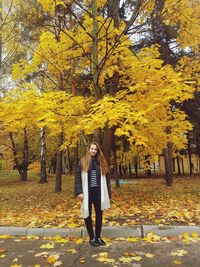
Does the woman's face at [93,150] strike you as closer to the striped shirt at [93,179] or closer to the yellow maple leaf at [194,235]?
the striped shirt at [93,179]

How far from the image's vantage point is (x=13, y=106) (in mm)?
8102

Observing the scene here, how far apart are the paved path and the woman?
342 millimetres

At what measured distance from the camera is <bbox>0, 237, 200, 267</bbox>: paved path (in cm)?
477

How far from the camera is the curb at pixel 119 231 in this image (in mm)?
6230

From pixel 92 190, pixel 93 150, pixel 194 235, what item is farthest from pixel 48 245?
pixel 194 235

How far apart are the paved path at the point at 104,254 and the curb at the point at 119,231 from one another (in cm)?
30

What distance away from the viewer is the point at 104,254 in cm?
517

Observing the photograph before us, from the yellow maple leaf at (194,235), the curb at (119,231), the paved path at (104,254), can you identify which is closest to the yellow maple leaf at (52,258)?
the paved path at (104,254)

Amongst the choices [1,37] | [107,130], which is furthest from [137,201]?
[1,37]

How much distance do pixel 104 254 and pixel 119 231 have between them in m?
1.14

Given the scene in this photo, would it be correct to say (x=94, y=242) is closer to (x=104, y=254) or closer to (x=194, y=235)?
(x=104, y=254)

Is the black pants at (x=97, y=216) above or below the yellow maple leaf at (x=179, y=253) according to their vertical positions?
above

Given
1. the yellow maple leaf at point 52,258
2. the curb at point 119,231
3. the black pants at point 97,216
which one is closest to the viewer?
the yellow maple leaf at point 52,258

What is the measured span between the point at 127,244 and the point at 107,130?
5.48 m
